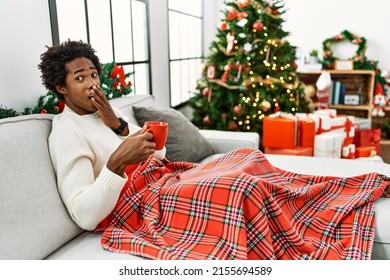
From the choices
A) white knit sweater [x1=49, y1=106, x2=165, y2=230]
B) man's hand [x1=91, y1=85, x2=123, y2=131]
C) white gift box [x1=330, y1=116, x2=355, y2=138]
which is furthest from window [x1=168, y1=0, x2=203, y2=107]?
white knit sweater [x1=49, y1=106, x2=165, y2=230]

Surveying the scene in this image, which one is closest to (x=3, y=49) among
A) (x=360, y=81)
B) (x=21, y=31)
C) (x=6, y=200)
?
(x=21, y=31)

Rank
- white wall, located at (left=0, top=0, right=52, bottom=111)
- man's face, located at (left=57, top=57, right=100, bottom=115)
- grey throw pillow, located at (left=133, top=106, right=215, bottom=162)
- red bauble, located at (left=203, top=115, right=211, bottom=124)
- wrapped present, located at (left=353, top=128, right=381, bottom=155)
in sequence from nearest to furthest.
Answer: man's face, located at (left=57, top=57, right=100, bottom=115), white wall, located at (left=0, top=0, right=52, bottom=111), grey throw pillow, located at (left=133, top=106, right=215, bottom=162), wrapped present, located at (left=353, top=128, right=381, bottom=155), red bauble, located at (left=203, top=115, right=211, bottom=124)

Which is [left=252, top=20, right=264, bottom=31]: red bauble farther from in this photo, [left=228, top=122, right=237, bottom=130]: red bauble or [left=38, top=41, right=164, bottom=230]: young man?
[left=38, top=41, right=164, bottom=230]: young man

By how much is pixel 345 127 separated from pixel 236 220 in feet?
7.03

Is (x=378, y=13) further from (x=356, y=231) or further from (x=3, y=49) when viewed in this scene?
(x=3, y=49)

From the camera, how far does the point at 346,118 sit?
295cm

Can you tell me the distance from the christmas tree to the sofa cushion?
2364 millimetres

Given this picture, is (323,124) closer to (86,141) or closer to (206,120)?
(206,120)

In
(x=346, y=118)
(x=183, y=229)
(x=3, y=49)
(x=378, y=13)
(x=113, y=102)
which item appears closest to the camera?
(x=183, y=229)

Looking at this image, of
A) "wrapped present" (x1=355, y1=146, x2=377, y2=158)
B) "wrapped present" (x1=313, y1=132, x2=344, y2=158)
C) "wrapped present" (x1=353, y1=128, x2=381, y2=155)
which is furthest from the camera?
"wrapped present" (x1=353, y1=128, x2=381, y2=155)

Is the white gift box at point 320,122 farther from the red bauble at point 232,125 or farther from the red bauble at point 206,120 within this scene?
the red bauble at point 206,120

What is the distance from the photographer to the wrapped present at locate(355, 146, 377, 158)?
2.97 metres

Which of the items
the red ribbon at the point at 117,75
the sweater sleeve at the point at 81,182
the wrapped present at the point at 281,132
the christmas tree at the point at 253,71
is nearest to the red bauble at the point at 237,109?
the christmas tree at the point at 253,71
